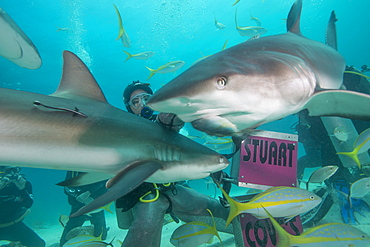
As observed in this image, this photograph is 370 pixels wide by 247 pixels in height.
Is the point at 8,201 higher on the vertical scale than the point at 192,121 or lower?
lower

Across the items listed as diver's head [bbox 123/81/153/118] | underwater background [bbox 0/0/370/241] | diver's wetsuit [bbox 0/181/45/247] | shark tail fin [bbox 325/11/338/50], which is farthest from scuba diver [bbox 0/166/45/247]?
underwater background [bbox 0/0/370/241]

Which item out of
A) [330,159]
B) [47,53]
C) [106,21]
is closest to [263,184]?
[330,159]

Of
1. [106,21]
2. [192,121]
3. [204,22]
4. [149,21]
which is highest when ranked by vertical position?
[204,22]

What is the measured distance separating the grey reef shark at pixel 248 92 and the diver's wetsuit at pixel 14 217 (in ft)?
31.2

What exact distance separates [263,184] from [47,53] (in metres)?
35.4

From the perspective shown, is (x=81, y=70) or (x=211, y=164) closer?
(x=211, y=164)

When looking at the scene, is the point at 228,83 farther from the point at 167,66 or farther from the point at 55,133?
the point at 167,66

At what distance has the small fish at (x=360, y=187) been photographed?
3.40m

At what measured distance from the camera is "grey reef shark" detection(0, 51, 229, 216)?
1562mm

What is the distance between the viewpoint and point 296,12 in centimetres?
286

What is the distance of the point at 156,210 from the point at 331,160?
5.20 m

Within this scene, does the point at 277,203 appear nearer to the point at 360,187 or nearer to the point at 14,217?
the point at 360,187

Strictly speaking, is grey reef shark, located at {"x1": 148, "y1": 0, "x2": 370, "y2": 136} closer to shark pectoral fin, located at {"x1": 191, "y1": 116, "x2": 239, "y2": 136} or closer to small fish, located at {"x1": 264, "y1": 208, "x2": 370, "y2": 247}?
shark pectoral fin, located at {"x1": 191, "y1": 116, "x2": 239, "y2": 136}

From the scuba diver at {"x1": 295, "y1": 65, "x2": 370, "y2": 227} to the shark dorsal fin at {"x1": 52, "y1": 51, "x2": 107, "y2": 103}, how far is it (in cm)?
416
